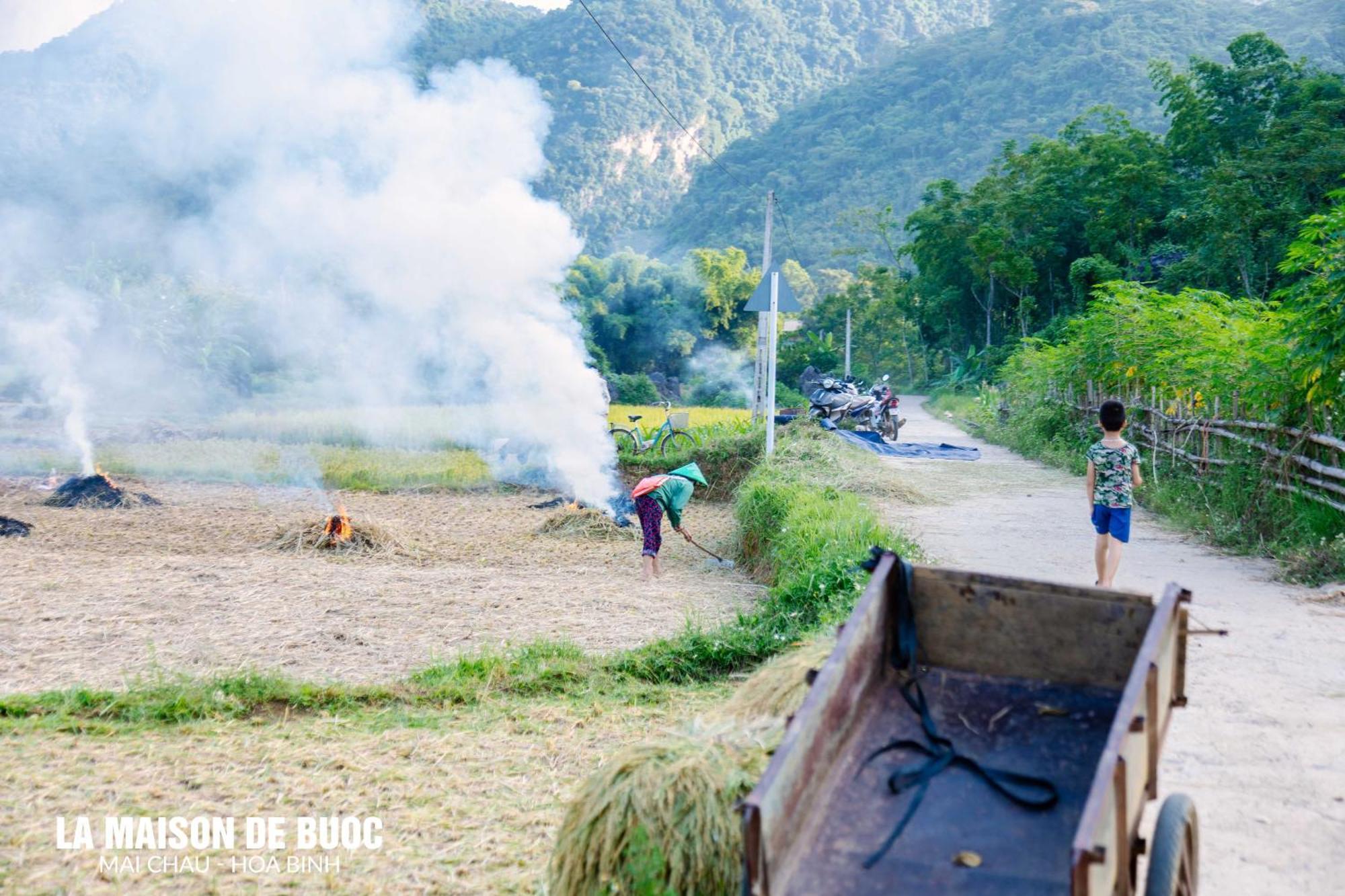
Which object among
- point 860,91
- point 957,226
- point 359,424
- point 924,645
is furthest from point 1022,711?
point 860,91

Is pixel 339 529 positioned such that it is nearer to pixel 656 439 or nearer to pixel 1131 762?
pixel 656 439

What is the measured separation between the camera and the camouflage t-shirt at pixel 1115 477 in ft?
22.3

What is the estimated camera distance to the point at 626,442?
1736 cm

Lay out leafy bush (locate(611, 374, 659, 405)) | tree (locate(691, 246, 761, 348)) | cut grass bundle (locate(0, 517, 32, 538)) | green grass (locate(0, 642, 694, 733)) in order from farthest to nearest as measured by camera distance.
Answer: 1. tree (locate(691, 246, 761, 348))
2. leafy bush (locate(611, 374, 659, 405))
3. cut grass bundle (locate(0, 517, 32, 538))
4. green grass (locate(0, 642, 694, 733))

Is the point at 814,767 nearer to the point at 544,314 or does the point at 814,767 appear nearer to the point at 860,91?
the point at 544,314

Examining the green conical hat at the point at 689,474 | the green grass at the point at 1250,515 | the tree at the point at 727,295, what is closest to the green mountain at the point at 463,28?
the tree at the point at 727,295

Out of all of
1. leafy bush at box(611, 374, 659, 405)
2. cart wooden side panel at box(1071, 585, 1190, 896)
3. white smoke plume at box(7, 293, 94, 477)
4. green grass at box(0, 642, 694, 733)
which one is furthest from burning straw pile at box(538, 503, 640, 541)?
leafy bush at box(611, 374, 659, 405)

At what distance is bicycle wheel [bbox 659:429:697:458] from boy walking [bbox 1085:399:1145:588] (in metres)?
9.59

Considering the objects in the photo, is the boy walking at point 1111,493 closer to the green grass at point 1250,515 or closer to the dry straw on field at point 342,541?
the green grass at point 1250,515

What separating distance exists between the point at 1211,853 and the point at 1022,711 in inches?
37.4

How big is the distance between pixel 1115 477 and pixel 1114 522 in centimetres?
29

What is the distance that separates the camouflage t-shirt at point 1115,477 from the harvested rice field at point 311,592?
2.76m

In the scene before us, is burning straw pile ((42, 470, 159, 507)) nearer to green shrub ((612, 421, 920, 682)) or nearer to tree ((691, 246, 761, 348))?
green shrub ((612, 421, 920, 682))

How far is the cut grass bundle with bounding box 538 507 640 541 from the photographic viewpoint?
1195 centimetres
